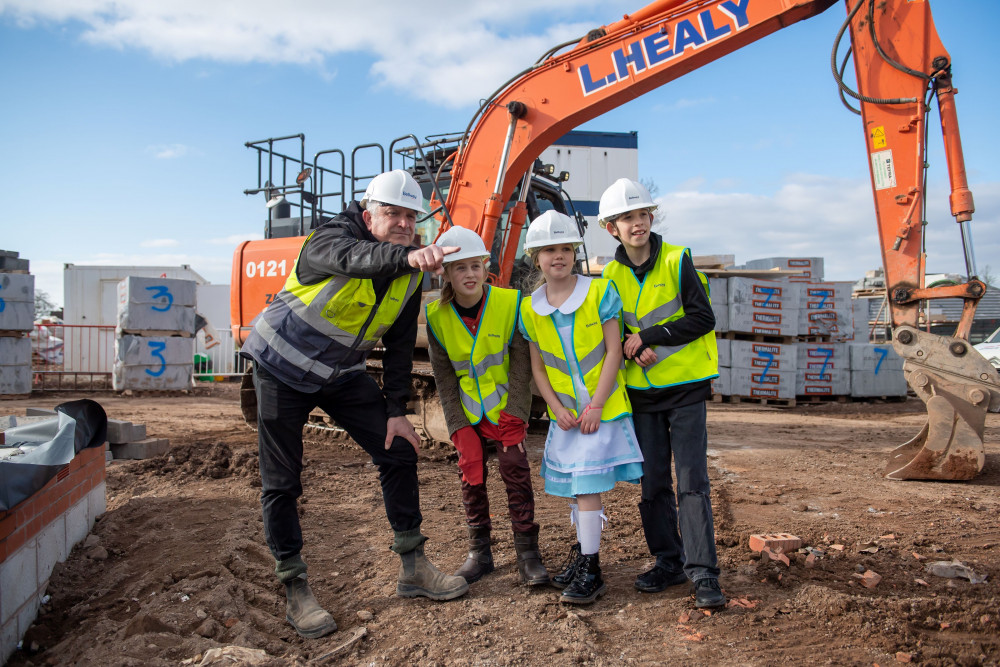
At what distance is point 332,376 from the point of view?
120 inches

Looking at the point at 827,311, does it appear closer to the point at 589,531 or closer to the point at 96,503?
the point at 589,531

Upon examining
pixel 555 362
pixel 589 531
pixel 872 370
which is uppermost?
pixel 555 362

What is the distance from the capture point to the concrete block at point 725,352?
11609 mm

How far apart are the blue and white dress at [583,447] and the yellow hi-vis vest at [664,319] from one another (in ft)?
0.40

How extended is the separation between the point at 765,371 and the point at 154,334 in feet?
35.9

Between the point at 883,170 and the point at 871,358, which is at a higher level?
the point at 883,170

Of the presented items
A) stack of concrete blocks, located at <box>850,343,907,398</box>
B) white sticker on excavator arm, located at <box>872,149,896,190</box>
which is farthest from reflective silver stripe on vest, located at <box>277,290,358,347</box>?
stack of concrete blocks, located at <box>850,343,907,398</box>

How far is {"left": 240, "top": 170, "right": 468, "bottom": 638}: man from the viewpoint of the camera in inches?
118

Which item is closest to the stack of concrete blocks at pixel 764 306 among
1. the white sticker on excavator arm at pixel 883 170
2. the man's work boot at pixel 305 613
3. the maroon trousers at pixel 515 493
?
the white sticker on excavator arm at pixel 883 170

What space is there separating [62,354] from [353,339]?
49.4ft

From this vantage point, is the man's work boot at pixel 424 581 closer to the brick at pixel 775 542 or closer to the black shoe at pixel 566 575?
the black shoe at pixel 566 575

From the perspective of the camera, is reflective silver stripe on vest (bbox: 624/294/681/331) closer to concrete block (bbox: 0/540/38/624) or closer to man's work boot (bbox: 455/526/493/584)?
man's work boot (bbox: 455/526/493/584)

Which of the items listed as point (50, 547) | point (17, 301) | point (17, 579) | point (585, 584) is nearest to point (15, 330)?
point (17, 301)

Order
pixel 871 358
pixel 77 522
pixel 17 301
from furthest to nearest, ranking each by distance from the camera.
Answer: pixel 871 358 → pixel 17 301 → pixel 77 522
